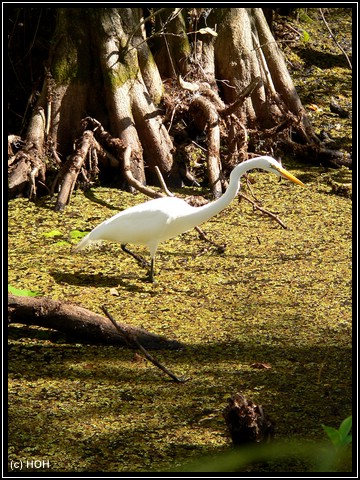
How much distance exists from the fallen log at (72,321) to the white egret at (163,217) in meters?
0.82

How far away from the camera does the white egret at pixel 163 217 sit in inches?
156

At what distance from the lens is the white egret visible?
3959mm

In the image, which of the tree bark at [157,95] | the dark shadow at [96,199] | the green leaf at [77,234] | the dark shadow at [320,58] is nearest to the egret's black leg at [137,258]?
the green leaf at [77,234]

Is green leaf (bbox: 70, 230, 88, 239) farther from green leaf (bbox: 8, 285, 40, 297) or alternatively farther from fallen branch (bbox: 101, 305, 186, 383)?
fallen branch (bbox: 101, 305, 186, 383)

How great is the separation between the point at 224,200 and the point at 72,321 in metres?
1.13

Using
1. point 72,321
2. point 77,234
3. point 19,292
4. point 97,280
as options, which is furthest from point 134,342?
point 77,234

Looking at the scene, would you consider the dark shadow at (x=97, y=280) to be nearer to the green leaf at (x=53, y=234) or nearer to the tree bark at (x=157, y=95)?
the green leaf at (x=53, y=234)

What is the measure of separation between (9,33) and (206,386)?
360cm

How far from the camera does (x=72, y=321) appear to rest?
324 cm

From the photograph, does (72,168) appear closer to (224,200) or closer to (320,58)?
(224,200)
